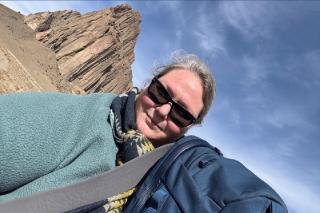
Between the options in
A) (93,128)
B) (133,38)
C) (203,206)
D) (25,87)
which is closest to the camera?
(203,206)

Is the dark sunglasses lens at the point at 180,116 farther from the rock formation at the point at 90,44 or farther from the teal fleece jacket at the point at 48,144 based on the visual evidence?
the rock formation at the point at 90,44

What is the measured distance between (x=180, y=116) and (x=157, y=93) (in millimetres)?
219

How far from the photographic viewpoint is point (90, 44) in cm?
6806

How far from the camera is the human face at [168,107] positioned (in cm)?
294

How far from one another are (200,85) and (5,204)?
55.7 inches

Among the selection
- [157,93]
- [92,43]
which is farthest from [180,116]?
[92,43]

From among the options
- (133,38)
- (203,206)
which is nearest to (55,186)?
(203,206)

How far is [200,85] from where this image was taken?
2982mm

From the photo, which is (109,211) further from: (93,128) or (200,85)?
(200,85)

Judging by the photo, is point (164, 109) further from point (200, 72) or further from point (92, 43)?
point (92, 43)

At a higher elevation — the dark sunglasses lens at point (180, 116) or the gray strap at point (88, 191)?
the dark sunglasses lens at point (180, 116)

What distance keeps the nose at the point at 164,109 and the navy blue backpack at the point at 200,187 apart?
1.59 feet

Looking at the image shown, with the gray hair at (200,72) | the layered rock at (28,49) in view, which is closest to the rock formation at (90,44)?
the layered rock at (28,49)

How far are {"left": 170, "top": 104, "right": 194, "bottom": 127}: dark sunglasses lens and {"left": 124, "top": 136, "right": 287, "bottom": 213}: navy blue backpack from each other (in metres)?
0.47
